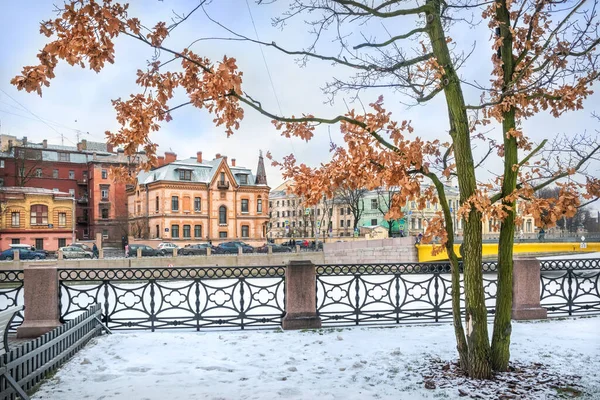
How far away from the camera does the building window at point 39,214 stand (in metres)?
43.7

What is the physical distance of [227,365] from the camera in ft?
20.0

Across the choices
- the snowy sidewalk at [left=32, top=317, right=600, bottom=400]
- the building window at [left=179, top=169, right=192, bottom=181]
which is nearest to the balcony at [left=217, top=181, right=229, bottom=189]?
the building window at [left=179, top=169, right=192, bottom=181]

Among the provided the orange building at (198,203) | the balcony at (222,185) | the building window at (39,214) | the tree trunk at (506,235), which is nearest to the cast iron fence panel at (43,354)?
the tree trunk at (506,235)

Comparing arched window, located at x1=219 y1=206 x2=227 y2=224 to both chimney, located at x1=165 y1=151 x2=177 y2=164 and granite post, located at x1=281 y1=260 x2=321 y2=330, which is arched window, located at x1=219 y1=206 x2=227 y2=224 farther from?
granite post, located at x1=281 y1=260 x2=321 y2=330

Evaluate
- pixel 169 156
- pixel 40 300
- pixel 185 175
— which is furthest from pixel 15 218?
pixel 40 300

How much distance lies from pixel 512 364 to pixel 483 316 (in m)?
1.03

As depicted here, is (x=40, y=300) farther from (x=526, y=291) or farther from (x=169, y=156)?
(x=169, y=156)

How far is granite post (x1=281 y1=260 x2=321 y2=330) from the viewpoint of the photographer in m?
8.23

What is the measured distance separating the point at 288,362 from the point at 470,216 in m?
3.13

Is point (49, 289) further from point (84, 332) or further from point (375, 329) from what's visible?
point (375, 329)

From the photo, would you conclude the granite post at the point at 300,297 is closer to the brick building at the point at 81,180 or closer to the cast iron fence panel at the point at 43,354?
the cast iron fence panel at the point at 43,354

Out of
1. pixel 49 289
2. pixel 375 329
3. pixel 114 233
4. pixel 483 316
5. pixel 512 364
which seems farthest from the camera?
pixel 114 233

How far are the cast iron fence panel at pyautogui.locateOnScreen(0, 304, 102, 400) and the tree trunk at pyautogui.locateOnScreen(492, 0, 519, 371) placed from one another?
5553 mm

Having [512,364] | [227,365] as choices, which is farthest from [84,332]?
[512,364]
